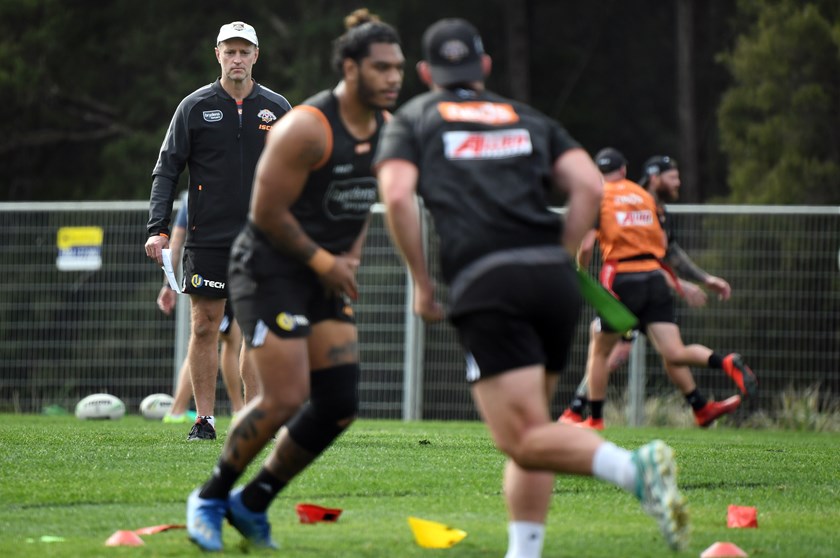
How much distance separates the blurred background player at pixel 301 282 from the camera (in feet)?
17.3

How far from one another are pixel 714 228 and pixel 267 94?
786cm

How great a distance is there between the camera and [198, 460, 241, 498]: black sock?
5348 mm

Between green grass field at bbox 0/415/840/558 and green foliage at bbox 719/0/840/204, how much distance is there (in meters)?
9.94

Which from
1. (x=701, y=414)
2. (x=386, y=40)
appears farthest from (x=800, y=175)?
(x=386, y=40)

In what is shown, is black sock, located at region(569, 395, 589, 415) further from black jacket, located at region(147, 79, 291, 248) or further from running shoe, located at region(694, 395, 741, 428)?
black jacket, located at region(147, 79, 291, 248)

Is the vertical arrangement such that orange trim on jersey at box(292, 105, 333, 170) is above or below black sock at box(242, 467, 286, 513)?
above

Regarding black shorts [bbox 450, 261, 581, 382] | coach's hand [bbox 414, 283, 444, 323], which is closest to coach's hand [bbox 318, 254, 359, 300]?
coach's hand [bbox 414, 283, 444, 323]

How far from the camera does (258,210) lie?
5273 millimetres

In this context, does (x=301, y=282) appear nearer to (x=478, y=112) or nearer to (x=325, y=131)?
(x=325, y=131)

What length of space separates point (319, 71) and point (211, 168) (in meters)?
14.0

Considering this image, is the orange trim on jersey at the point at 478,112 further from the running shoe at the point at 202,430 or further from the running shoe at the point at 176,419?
the running shoe at the point at 176,419

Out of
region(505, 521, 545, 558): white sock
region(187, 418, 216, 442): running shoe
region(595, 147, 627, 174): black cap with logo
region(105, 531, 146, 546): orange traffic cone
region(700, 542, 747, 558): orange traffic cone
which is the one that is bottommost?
region(187, 418, 216, 442): running shoe

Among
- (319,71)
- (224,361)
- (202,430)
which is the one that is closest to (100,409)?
(224,361)

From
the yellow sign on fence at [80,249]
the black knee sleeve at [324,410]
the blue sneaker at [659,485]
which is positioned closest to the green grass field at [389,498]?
the black knee sleeve at [324,410]
